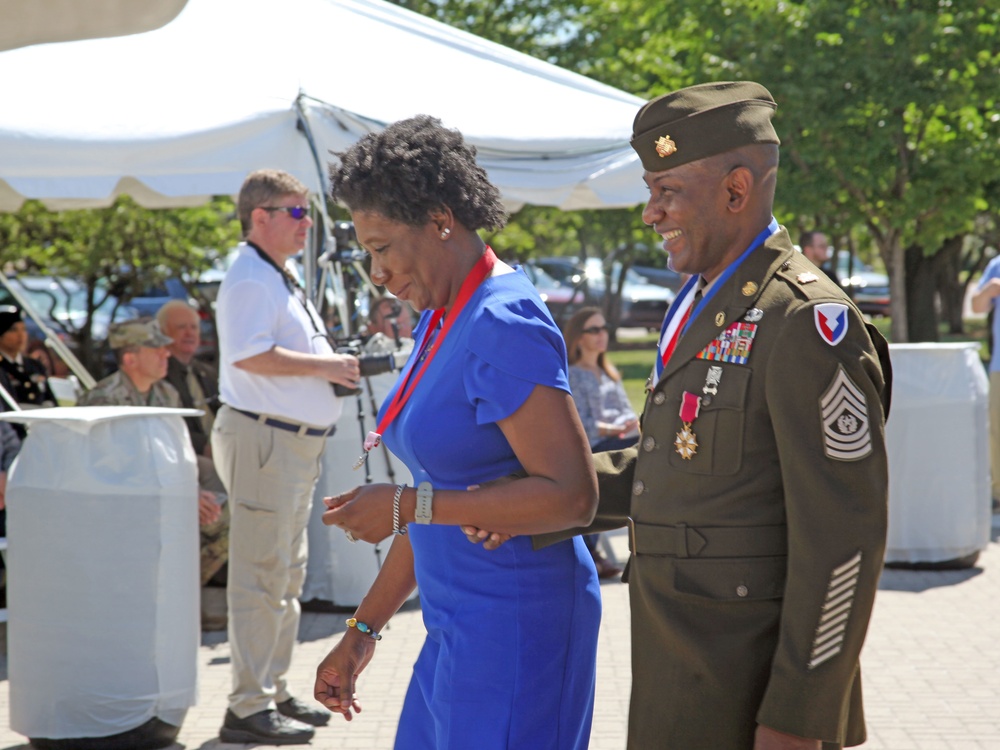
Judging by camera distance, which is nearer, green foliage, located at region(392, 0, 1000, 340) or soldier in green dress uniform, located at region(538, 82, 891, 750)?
soldier in green dress uniform, located at region(538, 82, 891, 750)

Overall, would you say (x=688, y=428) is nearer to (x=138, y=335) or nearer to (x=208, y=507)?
(x=208, y=507)

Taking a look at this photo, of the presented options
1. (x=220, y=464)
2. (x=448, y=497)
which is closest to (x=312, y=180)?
(x=220, y=464)

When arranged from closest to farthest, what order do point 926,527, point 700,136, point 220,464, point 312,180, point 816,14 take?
point 700,136, point 220,464, point 312,180, point 926,527, point 816,14

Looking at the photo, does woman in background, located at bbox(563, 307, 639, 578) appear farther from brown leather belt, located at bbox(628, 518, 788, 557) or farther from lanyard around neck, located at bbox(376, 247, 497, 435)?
brown leather belt, located at bbox(628, 518, 788, 557)

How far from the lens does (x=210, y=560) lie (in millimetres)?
6977

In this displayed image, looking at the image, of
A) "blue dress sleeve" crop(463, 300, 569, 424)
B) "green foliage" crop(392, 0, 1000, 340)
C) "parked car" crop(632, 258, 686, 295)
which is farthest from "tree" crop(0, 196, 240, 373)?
"parked car" crop(632, 258, 686, 295)

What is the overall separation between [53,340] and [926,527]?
5.42 meters

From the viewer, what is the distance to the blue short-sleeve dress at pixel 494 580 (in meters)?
2.38

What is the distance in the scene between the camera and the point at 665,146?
2377 mm

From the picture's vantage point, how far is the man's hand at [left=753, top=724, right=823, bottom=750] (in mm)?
2086

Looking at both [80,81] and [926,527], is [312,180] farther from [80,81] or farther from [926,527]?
[926,527]

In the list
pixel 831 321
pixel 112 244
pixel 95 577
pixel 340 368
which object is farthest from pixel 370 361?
pixel 112 244

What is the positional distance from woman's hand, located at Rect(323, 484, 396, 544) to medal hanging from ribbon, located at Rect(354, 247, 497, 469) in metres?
0.12

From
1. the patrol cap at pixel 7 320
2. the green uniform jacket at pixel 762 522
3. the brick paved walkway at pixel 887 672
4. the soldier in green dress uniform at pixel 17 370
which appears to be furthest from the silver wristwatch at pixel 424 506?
the patrol cap at pixel 7 320
